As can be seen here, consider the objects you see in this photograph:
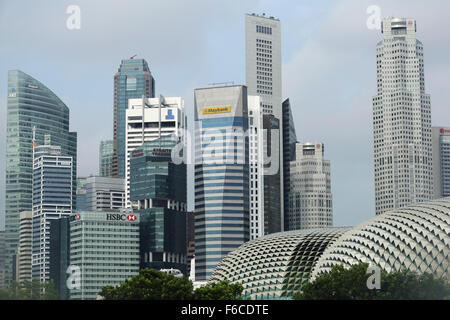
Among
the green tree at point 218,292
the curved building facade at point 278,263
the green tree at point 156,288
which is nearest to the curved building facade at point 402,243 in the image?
the curved building facade at point 278,263

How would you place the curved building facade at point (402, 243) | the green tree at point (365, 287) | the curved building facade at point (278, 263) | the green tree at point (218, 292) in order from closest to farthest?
the green tree at point (365, 287) < the green tree at point (218, 292) < the curved building facade at point (402, 243) < the curved building facade at point (278, 263)

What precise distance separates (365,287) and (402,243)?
109ft

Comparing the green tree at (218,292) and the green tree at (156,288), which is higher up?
the green tree at (156,288)

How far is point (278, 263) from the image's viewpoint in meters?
154

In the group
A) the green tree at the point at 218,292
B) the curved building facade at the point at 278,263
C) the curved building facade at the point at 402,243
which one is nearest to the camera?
the green tree at the point at 218,292

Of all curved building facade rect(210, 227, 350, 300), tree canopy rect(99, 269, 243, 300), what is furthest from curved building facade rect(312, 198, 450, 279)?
tree canopy rect(99, 269, 243, 300)

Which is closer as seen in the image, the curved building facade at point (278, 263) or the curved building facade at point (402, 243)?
the curved building facade at point (402, 243)

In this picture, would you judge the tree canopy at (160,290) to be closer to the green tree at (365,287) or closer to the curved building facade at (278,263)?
the green tree at (365,287)

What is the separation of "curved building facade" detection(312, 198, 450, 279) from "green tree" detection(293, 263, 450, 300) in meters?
20.6

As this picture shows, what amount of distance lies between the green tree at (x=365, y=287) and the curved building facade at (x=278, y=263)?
155 feet

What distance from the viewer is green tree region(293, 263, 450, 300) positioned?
91812 mm

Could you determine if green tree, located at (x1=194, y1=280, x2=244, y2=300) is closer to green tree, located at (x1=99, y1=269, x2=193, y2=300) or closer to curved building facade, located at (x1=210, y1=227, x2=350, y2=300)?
green tree, located at (x1=99, y1=269, x2=193, y2=300)

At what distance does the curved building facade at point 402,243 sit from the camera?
118312mm
